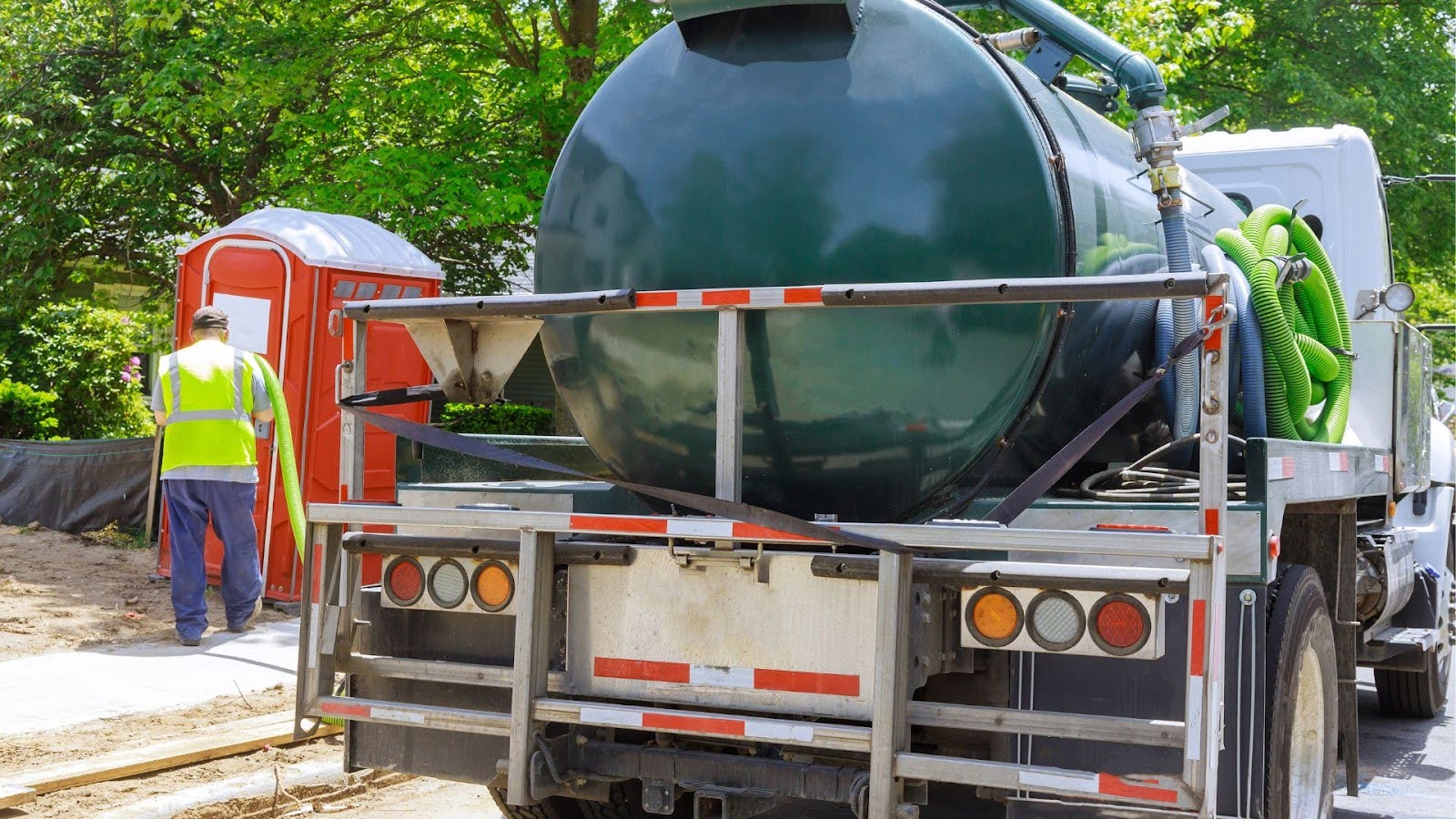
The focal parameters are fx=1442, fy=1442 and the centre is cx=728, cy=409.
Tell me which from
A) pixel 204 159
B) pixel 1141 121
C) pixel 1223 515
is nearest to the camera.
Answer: pixel 1223 515

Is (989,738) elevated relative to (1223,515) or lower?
lower

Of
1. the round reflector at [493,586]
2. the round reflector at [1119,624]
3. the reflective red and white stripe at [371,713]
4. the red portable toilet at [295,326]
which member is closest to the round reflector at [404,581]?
the round reflector at [493,586]

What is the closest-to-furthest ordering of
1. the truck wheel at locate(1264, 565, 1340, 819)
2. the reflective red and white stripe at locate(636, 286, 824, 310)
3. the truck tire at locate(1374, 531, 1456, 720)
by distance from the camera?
the reflective red and white stripe at locate(636, 286, 824, 310)
the truck wheel at locate(1264, 565, 1340, 819)
the truck tire at locate(1374, 531, 1456, 720)

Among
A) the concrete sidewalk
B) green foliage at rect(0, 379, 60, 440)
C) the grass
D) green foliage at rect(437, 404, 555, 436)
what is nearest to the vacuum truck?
the concrete sidewalk

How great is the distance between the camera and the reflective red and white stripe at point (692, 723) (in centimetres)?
329

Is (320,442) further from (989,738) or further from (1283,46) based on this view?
(1283,46)

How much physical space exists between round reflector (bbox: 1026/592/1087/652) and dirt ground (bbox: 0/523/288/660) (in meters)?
6.02

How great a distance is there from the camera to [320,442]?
358 inches

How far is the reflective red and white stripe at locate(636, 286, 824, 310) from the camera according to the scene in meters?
3.41

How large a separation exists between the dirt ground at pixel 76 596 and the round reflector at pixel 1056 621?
19.7 feet

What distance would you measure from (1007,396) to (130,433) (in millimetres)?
13345

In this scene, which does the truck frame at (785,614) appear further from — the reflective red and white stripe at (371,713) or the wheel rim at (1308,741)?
the wheel rim at (1308,741)

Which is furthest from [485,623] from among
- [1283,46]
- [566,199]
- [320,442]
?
[1283,46]

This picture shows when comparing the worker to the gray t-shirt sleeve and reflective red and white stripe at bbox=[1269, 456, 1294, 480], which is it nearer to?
the gray t-shirt sleeve
